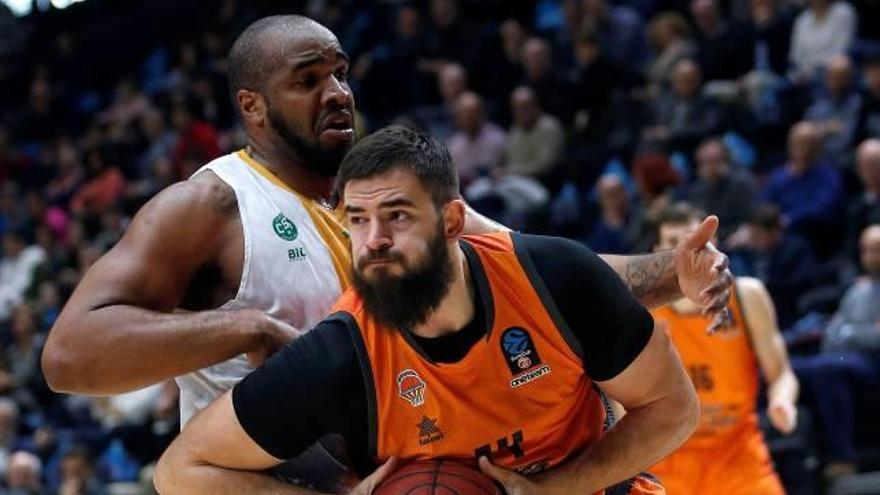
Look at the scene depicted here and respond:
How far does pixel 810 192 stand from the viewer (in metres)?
8.94

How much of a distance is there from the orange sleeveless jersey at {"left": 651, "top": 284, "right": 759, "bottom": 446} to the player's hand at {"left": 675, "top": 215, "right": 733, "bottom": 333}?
2552 millimetres

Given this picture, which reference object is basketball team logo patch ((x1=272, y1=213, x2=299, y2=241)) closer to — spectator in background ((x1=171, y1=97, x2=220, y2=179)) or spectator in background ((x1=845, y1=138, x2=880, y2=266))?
spectator in background ((x1=845, y1=138, x2=880, y2=266))

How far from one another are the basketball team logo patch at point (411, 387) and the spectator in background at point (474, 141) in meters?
7.95

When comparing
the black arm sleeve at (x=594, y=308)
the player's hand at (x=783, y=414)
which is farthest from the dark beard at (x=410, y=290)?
the player's hand at (x=783, y=414)

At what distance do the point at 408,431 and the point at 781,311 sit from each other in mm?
5683

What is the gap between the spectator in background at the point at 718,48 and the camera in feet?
34.5

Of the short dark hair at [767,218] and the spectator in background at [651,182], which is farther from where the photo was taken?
the spectator in background at [651,182]

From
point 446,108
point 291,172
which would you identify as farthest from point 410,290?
point 446,108

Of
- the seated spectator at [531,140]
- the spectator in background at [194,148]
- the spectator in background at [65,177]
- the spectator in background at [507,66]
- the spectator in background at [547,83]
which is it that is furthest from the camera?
the spectator in background at [65,177]

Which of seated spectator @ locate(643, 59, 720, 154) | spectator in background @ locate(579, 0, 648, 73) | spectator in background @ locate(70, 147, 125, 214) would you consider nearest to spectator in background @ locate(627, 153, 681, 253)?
seated spectator @ locate(643, 59, 720, 154)

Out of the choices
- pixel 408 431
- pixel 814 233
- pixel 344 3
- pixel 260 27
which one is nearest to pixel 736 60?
pixel 814 233

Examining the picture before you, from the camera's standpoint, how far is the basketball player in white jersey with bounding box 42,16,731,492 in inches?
137

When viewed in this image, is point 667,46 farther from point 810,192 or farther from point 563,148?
point 810,192

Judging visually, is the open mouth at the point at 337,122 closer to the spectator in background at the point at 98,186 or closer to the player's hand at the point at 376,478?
the player's hand at the point at 376,478
